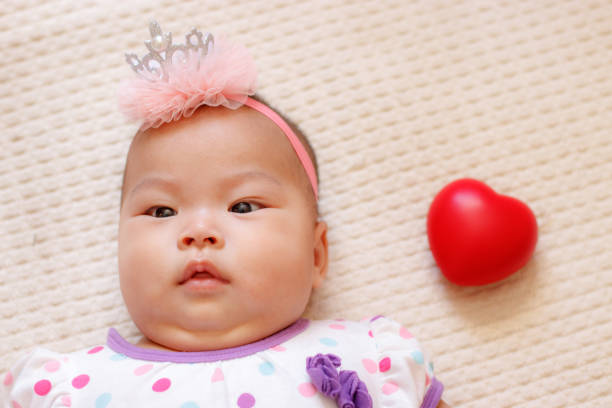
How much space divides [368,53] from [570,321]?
2.01ft

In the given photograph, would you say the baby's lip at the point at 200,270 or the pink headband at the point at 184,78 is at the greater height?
the pink headband at the point at 184,78

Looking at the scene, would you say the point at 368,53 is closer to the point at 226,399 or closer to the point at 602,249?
the point at 602,249

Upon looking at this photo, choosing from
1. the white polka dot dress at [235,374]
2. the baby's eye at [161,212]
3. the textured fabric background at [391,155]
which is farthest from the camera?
the textured fabric background at [391,155]

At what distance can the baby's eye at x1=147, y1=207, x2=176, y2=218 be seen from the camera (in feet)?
3.13

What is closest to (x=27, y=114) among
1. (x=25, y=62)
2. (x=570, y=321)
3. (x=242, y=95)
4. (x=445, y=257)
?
(x=25, y=62)

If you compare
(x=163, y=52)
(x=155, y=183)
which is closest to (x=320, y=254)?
(x=155, y=183)

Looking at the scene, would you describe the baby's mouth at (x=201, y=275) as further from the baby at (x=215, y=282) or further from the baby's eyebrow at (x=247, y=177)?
the baby's eyebrow at (x=247, y=177)

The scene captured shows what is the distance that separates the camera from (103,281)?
1.12 meters

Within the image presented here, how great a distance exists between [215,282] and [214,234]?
0.22 feet

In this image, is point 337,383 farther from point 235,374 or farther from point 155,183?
point 155,183

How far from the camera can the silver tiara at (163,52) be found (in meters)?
0.92

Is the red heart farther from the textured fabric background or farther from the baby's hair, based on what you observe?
the baby's hair

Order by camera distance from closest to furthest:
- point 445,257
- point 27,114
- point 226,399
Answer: point 226,399 → point 445,257 → point 27,114

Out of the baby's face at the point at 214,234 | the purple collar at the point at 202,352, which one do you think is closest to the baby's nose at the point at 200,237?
the baby's face at the point at 214,234
